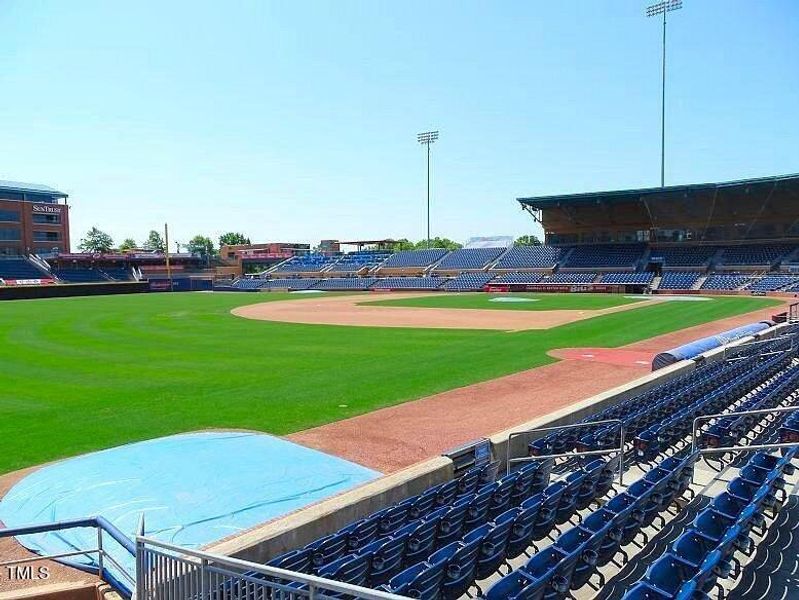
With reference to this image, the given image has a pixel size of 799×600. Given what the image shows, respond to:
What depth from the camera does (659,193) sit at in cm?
6450

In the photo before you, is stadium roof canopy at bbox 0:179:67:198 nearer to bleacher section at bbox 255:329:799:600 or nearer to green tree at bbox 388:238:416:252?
green tree at bbox 388:238:416:252

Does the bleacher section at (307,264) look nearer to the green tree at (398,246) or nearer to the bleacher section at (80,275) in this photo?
the green tree at (398,246)

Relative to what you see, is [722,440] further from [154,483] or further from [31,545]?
[31,545]

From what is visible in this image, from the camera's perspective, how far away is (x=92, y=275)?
3484 inches

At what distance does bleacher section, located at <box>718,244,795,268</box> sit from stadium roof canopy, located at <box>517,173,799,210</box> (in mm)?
6802

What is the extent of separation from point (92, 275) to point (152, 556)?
94.3 meters

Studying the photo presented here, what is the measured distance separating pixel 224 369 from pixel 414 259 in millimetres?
70982

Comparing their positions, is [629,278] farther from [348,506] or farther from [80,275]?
[80,275]

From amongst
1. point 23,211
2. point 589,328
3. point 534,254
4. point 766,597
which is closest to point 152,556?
point 766,597

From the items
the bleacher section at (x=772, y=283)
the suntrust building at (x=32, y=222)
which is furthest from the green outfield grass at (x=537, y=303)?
the suntrust building at (x=32, y=222)

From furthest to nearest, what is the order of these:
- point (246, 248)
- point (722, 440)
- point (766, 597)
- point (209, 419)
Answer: point (246, 248) → point (209, 419) → point (722, 440) → point (766, 597)

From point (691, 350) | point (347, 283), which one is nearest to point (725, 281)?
point (691, 350)

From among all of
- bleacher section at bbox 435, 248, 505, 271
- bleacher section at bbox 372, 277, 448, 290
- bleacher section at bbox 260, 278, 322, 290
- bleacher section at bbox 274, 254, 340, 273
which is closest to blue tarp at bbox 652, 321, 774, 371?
bleacher section at bbox 372, 277, 448, 290

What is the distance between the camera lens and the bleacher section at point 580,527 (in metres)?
5.45
